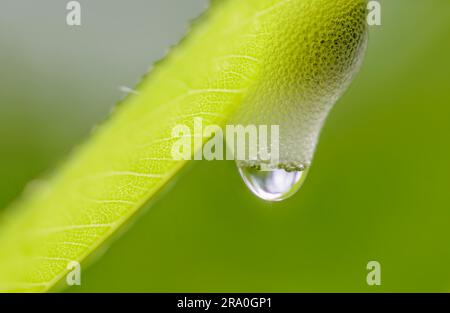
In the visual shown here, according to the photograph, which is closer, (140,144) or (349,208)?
(140,144)

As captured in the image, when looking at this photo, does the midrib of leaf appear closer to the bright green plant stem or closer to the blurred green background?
the bright green plant stem

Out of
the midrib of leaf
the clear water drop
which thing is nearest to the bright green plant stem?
the midrib of leaf

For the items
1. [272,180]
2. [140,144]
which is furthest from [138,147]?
[272,180]

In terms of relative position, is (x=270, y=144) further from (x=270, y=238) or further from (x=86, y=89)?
(x=86, y=89)

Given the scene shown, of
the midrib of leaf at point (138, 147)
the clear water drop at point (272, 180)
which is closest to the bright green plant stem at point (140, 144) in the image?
the midrib of leaf at point (138, 147)

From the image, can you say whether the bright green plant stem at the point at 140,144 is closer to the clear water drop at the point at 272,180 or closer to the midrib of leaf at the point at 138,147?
the midrib of leaf at the point at 138,147

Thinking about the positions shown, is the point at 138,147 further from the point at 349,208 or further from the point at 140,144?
the point at 349,208
